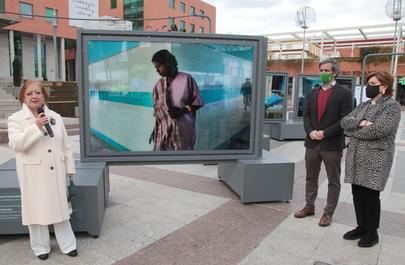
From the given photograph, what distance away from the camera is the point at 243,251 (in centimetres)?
346

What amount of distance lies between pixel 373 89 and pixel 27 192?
10.9 ft

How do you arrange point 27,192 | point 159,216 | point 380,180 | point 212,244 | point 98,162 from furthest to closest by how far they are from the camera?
point 98,162 < point 159,216 < point 212,244 < point 380,180 < point 27,192

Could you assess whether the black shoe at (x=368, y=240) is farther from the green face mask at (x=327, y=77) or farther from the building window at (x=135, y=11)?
the building window at (x=135, y=11)

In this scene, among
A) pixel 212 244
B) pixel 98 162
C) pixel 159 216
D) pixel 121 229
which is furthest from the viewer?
pixel 98 162

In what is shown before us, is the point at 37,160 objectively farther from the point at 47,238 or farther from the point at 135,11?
the point at 135,11

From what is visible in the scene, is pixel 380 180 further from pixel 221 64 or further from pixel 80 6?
pixel 80 6

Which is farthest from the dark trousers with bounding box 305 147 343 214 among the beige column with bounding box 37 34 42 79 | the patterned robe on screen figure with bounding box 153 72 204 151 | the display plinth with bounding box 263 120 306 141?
the beige column with bounding box 37 34 42 79

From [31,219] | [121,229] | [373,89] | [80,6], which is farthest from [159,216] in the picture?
[80,6]

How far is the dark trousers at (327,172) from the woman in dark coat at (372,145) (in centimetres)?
36

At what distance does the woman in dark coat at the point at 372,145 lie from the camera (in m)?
3.33

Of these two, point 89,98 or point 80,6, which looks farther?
point 80,6

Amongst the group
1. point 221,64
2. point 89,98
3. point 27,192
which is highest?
point 221,64

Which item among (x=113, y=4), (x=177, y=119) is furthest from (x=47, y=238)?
(x=113, y=4)

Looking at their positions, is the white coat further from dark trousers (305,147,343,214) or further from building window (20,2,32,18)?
building window (20,2,32,18)
